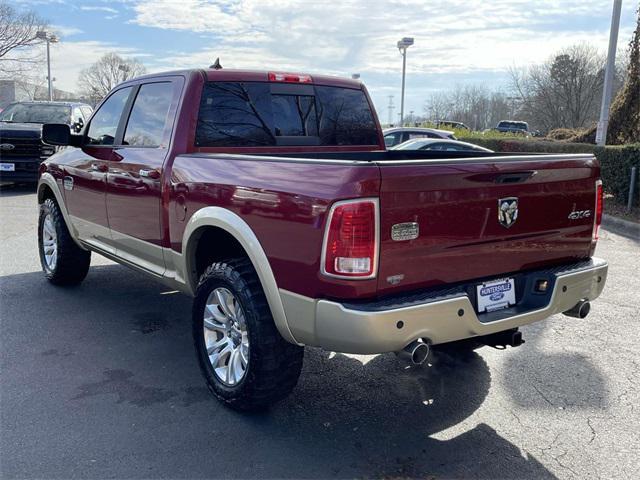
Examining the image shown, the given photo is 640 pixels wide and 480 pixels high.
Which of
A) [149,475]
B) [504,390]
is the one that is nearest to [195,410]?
[149,475]

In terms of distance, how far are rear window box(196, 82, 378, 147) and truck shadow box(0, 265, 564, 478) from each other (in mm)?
1651

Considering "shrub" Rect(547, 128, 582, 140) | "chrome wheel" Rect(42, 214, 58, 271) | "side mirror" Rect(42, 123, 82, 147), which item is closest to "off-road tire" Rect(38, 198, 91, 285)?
"chrome wheel" Rect(42, 214, 58, 271)

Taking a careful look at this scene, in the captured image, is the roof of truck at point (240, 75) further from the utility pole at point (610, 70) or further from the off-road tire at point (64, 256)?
the utility pole at point (610, 70)

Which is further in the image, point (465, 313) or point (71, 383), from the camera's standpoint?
point (71, 383)

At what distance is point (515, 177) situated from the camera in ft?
10.5

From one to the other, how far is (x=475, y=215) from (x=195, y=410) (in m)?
1.99

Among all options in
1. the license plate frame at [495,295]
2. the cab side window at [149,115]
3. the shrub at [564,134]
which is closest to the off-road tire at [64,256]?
the cab side window at [149,115]

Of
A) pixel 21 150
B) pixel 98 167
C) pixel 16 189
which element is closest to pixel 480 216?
pixel 98 167

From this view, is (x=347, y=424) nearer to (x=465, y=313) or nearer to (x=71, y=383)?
(x=465, y=313)

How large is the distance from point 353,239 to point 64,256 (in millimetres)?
4064

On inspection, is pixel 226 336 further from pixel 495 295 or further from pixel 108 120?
pixel 108 120

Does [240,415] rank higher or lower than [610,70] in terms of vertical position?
lower

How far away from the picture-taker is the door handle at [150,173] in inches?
162

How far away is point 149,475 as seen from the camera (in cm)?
288
